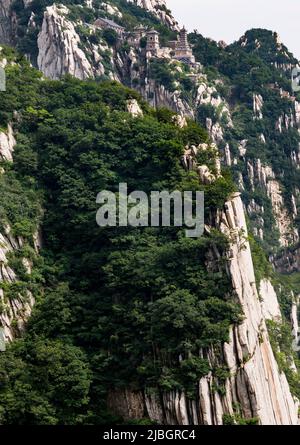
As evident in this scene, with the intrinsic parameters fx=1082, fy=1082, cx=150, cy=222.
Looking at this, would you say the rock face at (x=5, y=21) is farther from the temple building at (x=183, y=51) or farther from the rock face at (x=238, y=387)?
the rock face at (x=238, y=387)

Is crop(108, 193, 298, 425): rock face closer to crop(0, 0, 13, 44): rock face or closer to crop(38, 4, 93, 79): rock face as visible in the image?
crop(38, 4, 93, 79): rock face

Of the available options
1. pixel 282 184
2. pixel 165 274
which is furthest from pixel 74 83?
pixel 282 184

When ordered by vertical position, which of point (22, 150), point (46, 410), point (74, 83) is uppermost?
point (74, 83)

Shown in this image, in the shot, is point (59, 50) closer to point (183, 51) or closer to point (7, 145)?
point (183, 51)

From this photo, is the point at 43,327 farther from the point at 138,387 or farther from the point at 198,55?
the point at 198,55

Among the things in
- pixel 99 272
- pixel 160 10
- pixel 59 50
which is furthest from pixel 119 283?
pixel 160 10

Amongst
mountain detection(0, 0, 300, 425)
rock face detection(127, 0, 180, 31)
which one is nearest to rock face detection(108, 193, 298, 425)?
mountain detection(0, 0, 300, 425)
